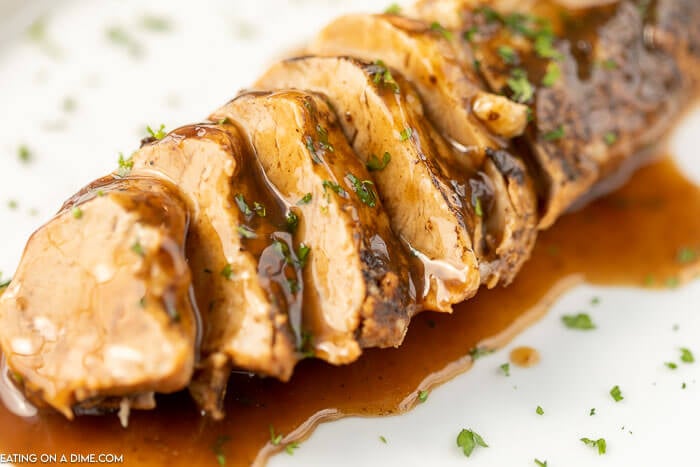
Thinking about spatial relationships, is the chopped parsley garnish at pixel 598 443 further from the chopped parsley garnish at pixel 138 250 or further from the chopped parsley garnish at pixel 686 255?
the chopped parsley garnish at pixel 138 250

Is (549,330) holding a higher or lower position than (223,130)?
lower

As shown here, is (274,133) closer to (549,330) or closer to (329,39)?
(329,39)

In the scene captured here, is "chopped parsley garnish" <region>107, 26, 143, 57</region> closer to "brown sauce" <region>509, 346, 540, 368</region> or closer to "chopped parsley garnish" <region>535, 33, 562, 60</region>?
"chopped parsley garnish" <region>535, 33, 562, 60</region>

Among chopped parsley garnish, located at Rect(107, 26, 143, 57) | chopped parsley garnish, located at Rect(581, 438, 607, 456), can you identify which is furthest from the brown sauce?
chopped parsley garnish, located at Rect(107, 26, 143, 57)

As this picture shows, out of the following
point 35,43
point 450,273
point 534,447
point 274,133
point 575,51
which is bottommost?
point 534,447

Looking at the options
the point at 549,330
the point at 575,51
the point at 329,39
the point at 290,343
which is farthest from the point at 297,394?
the point at 575,51
